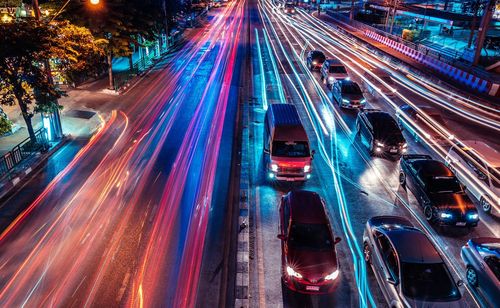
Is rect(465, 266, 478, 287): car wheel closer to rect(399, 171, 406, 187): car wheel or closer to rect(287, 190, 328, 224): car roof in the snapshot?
rect(287, 190, 328, 224): car roof

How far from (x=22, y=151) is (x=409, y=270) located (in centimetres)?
1743

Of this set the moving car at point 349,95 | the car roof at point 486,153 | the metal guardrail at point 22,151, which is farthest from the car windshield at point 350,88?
the metal guardrail at point 22,151

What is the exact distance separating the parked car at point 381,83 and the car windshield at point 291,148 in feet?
52.6

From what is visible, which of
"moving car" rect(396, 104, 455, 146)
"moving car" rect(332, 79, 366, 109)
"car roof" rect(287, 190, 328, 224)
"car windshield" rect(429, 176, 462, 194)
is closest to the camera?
"car roof" rect(287, 190, 328, 224)

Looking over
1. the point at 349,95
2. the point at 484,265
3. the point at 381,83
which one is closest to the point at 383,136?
the point at 349,95

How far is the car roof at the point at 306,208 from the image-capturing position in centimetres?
1157

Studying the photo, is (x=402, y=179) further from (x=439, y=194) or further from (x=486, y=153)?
(x=486, y=153)

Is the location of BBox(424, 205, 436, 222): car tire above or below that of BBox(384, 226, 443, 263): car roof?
below

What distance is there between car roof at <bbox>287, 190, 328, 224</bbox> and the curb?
11.7 meters

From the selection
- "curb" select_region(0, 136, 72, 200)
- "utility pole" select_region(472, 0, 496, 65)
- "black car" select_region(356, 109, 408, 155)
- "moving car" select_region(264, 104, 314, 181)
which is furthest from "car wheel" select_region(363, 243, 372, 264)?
"utility pole" select_region(472, 0, 496, 65)

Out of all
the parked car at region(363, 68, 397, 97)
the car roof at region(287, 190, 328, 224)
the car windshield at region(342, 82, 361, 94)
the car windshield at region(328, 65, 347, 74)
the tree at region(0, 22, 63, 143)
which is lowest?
the parked car at region(363, 68, 397, 97)

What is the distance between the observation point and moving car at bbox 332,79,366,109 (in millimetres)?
25188

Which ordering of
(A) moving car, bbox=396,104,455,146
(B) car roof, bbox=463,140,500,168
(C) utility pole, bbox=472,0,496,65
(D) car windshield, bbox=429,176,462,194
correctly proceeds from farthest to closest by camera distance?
(C) utility pole, bbox=472,0,496,65 < (A) moving car, bbox=396,104,455,146 < (B) car roof, bbox=463,140,500,168 < (D) car windshield, bbox=429,176,462,194

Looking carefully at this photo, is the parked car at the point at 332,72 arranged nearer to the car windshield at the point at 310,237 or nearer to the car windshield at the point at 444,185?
the car windshield at the point at 444,185
